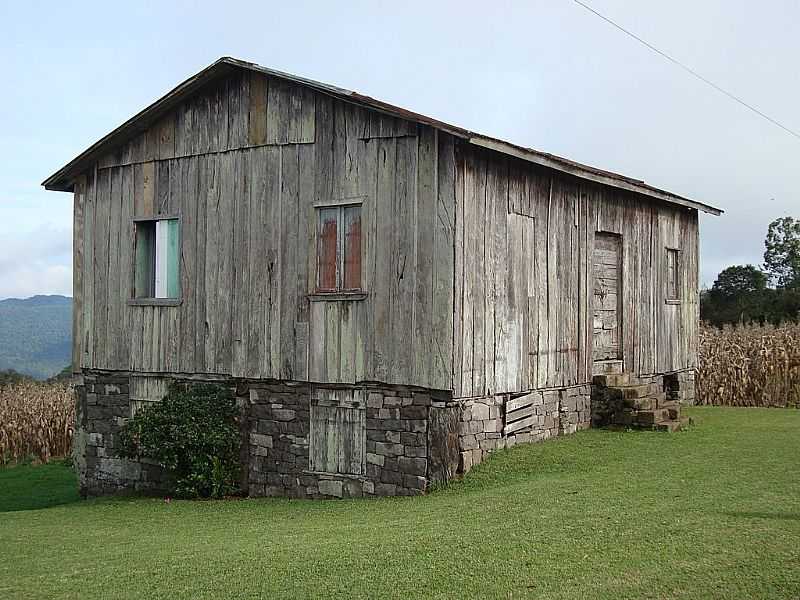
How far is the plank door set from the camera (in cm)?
1766

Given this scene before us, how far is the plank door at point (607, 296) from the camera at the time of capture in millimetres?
17656

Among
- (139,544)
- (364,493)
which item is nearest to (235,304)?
(364,493)

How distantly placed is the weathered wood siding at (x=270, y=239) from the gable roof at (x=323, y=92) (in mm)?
225

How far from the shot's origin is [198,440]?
15352 millimetres

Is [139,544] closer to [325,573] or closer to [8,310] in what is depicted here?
[325,573]

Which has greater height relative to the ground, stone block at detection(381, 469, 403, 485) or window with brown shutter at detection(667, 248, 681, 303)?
window with brown shutter at detection(667, 248, 681, 303)

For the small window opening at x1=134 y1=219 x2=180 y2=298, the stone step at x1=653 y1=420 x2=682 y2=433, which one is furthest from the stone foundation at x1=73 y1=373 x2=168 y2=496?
the stone step at x1=653 y1=420 x2=682 y2=433

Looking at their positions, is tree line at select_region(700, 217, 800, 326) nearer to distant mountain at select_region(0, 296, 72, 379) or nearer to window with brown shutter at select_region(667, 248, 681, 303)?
window with brown shutter at select_region(667, 248, 681, 303)

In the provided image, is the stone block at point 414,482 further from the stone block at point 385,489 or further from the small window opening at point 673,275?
the small window opening at point 673,275

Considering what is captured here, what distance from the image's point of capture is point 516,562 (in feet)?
27.7

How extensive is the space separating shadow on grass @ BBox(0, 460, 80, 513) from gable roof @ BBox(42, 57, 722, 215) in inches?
240

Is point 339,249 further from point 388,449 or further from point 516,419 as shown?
point 516,419

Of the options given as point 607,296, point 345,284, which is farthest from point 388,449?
point 607,296

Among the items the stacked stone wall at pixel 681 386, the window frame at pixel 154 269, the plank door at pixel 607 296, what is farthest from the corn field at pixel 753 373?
the window frame at pixel 154 269
